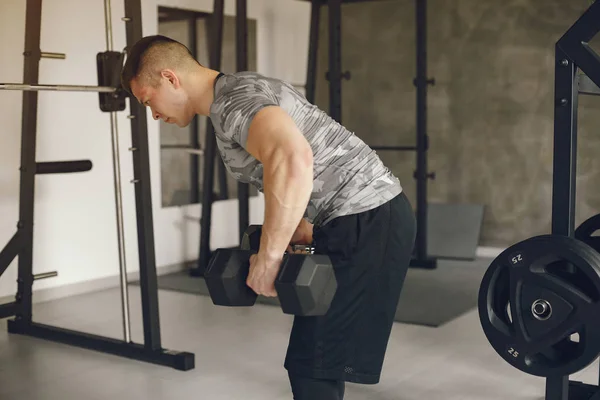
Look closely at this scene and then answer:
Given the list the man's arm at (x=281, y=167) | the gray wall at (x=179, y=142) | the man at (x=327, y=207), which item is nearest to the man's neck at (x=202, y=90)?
the man at (x=327, y=207)

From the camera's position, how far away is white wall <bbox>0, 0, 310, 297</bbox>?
4504 mm

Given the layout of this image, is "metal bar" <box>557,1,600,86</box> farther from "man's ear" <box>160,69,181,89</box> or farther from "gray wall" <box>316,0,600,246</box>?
"gray wall" <box>316,0,600,246</box>

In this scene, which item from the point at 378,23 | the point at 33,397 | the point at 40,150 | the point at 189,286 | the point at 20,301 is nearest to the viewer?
the point at 33,397

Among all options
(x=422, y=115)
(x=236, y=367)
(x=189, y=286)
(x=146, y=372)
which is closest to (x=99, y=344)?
(x=146, y=372)

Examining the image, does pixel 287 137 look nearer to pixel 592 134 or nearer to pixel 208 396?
pixel 208 396

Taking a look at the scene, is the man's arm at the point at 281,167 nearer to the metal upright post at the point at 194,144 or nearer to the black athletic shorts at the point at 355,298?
the black athletic shorts at the point at 355,298

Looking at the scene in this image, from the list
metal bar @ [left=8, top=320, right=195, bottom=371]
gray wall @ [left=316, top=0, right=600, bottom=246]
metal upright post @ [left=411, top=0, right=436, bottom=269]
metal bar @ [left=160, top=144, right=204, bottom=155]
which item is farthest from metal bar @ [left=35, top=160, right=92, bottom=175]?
gray wall @ [left=316, top=0, right=600, bottom=246]

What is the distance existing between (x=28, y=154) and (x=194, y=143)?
6.49 feet

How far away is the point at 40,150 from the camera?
4.68 m

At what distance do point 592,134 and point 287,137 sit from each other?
4.64m

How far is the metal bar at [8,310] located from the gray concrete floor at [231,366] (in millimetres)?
132

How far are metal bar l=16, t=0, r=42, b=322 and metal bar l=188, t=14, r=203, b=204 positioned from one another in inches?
65.9

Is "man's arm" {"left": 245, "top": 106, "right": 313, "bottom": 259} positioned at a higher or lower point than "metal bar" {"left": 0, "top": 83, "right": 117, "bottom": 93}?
lower

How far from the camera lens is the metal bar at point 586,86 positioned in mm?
2479
